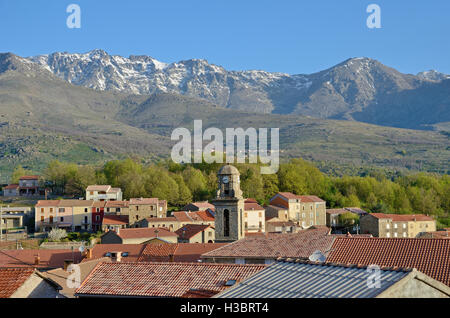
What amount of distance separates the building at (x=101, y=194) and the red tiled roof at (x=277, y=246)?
61835 mm

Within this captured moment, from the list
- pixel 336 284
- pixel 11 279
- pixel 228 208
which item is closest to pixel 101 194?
pixel 228 208

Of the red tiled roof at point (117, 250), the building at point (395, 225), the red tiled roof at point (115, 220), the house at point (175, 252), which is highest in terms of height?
the house at point (175, 252)

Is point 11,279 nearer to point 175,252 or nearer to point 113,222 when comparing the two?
point 175,252

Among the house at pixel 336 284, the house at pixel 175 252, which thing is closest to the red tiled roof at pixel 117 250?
the house at pixel 175 252

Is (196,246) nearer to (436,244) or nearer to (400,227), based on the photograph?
(436,244)

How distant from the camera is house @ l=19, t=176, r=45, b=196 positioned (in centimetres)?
11344

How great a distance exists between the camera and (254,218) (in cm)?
7900

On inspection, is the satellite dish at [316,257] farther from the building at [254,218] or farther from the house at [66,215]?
the house at [66,215]

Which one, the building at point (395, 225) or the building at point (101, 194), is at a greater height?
the building at point (101, 194)

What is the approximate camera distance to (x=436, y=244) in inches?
1014

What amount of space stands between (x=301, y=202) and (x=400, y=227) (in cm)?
1473

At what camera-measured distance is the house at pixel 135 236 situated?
59.8 meters

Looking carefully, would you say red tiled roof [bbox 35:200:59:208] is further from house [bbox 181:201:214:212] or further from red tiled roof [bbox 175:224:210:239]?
red tiled roof [bbox 175:224:210:239]
